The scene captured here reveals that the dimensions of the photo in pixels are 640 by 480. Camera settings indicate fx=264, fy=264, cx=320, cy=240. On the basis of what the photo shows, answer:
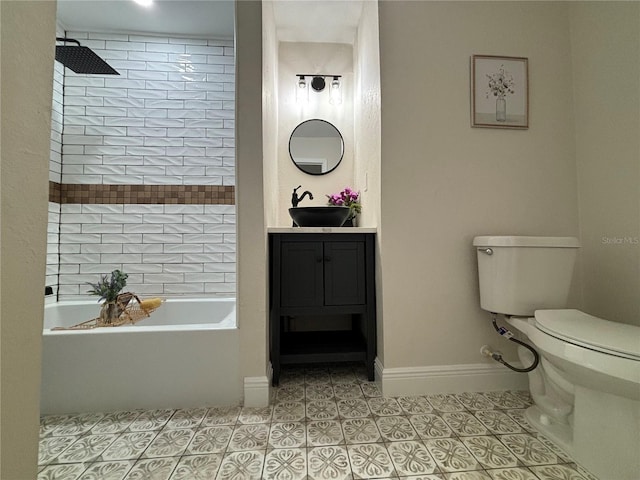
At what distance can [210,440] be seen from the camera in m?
1.06

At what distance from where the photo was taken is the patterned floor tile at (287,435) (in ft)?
3.42

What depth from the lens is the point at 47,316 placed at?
68.2 inches

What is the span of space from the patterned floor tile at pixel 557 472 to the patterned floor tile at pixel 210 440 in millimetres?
1128

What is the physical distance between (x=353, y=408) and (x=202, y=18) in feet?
8.93

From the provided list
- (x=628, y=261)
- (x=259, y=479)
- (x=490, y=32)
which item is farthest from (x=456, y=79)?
(x=259, y=479)

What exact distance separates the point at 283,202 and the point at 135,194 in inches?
44.6

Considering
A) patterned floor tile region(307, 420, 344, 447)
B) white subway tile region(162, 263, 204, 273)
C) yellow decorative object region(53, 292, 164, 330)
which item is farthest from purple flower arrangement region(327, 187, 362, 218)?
yellow decorative object region(53, 292, 164, 330)

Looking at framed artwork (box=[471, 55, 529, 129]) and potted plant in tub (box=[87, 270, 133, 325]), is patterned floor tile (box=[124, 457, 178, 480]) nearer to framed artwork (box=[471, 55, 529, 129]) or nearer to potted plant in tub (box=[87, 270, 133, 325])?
potted plant in tub (box=[87, 270, 133, 325])

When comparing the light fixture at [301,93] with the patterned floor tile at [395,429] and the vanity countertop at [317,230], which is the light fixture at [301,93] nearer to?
the vanity countertop at [317,230]

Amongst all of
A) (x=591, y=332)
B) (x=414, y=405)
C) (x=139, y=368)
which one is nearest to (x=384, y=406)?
(x=414, y=405)

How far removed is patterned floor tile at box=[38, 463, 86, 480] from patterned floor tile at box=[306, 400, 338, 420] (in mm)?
844

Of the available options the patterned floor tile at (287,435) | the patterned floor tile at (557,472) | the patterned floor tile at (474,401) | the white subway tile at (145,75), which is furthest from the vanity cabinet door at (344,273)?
the white subway tile at (145,75)

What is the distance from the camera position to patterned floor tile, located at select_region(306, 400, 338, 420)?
1207 millimetres

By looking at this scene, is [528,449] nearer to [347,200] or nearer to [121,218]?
[347,200]
